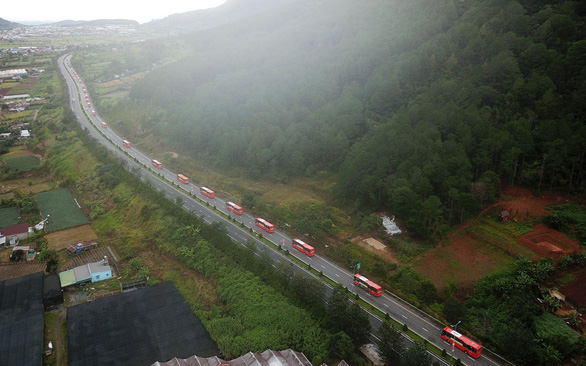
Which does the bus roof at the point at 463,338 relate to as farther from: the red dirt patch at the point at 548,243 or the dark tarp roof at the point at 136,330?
the dark tarp roof at the point at 136,330

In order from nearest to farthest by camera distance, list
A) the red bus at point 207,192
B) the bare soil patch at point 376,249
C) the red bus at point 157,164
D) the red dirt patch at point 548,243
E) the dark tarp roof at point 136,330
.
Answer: the dark tarp roof at point 136,330 → the red dirt patch at point 548,243 → the bare soil patch at point 376,249 → the red bus at point 207,192 → the red bus at point 157,164

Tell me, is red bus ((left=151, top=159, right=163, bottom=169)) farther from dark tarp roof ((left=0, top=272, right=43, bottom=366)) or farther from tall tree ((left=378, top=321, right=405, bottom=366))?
tall tree ((left=378, top=321, right=405, bottom=366))

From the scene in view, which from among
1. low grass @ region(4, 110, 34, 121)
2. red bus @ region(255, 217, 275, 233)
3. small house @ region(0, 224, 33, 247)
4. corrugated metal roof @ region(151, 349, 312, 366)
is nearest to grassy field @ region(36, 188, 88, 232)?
small house @ region(0, 224, 33, 247)

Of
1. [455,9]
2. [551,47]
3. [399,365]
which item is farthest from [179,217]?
[455,9]

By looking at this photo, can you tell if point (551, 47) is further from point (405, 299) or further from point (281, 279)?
point (281, 279)

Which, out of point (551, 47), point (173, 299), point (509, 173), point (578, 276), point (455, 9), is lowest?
point (173, 299)

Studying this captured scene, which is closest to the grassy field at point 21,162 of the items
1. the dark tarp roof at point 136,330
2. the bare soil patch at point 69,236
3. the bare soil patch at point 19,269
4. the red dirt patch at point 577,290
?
the bare soil patch at point 69,236
